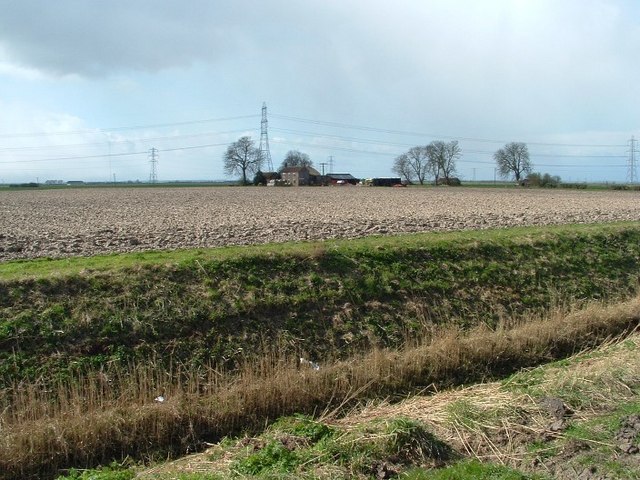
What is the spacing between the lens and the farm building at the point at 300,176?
117125mm

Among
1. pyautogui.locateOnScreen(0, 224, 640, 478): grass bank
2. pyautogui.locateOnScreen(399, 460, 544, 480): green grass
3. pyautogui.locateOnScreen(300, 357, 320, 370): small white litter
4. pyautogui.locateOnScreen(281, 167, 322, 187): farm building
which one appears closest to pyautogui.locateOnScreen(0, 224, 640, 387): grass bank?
pyautogui.locateOnScreen(0, 224, 640, 478): grass bank

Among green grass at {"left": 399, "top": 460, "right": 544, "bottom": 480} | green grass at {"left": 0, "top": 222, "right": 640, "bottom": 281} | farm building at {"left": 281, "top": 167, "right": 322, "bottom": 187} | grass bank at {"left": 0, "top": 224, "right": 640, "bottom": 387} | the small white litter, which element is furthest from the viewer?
farm building at {"left": 281, "top": 167, "right": 322, "bottom": 187}

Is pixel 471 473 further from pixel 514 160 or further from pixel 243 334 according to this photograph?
pixel 514 160

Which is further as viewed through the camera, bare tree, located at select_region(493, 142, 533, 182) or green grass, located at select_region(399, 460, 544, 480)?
bare tree, located at select_region(493, 142, 533, 182)

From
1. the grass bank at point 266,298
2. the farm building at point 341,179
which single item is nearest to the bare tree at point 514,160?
the farm building at point 341,179

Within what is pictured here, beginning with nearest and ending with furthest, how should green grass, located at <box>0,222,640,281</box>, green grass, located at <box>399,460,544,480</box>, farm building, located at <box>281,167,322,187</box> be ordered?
1. green grass, located at <box>399,460,544,480</box>
2. green grass, located at <box>0,222,640,281</box>
3. farm building, located at <box>281,167,322,187</box>

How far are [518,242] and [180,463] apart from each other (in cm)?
1345

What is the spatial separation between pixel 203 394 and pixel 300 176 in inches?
4382

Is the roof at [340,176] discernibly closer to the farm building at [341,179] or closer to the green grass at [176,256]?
the farm building at [341,179]

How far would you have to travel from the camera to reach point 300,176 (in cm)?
12012

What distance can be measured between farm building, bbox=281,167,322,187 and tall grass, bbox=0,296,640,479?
104 m

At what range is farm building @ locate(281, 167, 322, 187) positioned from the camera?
4611 inches

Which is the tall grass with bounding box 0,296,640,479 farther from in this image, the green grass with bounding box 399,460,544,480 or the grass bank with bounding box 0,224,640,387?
the green grass with bounding box 399,460,544,480

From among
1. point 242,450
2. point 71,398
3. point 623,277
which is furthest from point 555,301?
point 71,398
